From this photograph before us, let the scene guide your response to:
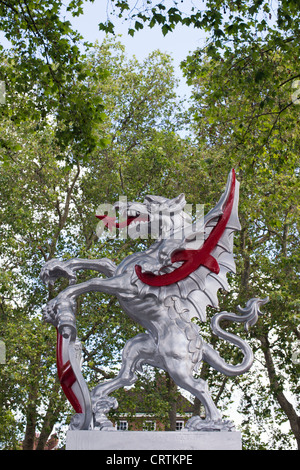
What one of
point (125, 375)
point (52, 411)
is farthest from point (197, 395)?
point (52, 411)

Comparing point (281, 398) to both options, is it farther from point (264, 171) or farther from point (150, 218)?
point (150, 218)

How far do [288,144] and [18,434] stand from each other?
292 inches

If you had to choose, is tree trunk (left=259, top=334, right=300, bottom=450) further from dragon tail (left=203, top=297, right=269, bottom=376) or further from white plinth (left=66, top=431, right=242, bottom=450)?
white plinth (left=66, top=431, right=242, bottom=450)

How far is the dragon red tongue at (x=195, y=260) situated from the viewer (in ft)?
15.7

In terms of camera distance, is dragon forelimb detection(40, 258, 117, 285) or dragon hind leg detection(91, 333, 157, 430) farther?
dragon forelimb detection(40, 258, 117, 285)

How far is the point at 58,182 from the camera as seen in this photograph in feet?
42.9

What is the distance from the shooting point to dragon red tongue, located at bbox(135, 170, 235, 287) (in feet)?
15.7

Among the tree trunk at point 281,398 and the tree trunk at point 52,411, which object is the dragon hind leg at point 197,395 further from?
the tree trunk at point 281,398

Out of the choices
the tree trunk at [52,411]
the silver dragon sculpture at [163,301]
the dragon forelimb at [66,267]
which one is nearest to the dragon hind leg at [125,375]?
the silver dragon sculpture at [163,301]

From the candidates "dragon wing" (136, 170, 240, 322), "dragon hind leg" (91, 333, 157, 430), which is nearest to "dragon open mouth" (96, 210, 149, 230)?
"dragon wing" (136, 170, 240, 322)

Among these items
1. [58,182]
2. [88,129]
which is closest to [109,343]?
[58,182]

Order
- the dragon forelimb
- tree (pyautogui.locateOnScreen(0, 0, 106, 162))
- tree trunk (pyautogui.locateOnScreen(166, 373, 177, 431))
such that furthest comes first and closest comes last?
tree trunk (pyautogui.locateOnScreen(166, 373, 177, 431))
tree (pyautogui.locateOnScreen(0, 0, 106, 162))
the dragon forelimb

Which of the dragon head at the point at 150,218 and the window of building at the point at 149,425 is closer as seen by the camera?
the dragon head at the point at 150,218
